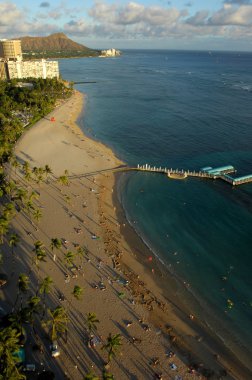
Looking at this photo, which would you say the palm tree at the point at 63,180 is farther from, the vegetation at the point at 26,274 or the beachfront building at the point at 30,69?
the beachfront building at the point at 30,69

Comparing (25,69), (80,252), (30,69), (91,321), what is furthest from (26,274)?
(30,69)

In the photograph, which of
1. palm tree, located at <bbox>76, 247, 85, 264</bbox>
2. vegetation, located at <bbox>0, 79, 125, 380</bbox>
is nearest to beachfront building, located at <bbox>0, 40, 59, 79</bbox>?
vegetation, located at <bbox>0, 79, 125, 380</bbox>

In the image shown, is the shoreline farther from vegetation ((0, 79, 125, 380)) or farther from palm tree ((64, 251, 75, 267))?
palm tree ((64, 251, 75, 267))

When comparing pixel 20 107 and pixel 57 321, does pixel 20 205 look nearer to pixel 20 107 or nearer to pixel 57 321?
pixel 57 321

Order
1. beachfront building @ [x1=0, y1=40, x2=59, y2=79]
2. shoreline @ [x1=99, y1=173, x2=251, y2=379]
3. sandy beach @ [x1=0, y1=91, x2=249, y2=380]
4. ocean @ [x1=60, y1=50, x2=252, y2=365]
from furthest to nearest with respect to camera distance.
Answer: beachfront building @ [x1=0, y1=40, x2=59, y2=79]
ocean @ [x1=60, y1=50, x2=252, y2=365]
shoreline @ [x1=99, y1=173, x2=251, y2=379]
sandy beach @ [x1=0, y1=91, x2=249, y2=380]

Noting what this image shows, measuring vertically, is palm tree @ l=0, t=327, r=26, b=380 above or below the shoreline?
above

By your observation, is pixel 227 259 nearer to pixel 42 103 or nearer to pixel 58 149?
pixel 58 149

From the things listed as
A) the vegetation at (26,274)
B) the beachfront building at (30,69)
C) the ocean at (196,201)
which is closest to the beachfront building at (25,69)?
the beachfront building at (30,69)

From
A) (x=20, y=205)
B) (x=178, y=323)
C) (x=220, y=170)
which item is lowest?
(x=178, y=323)
